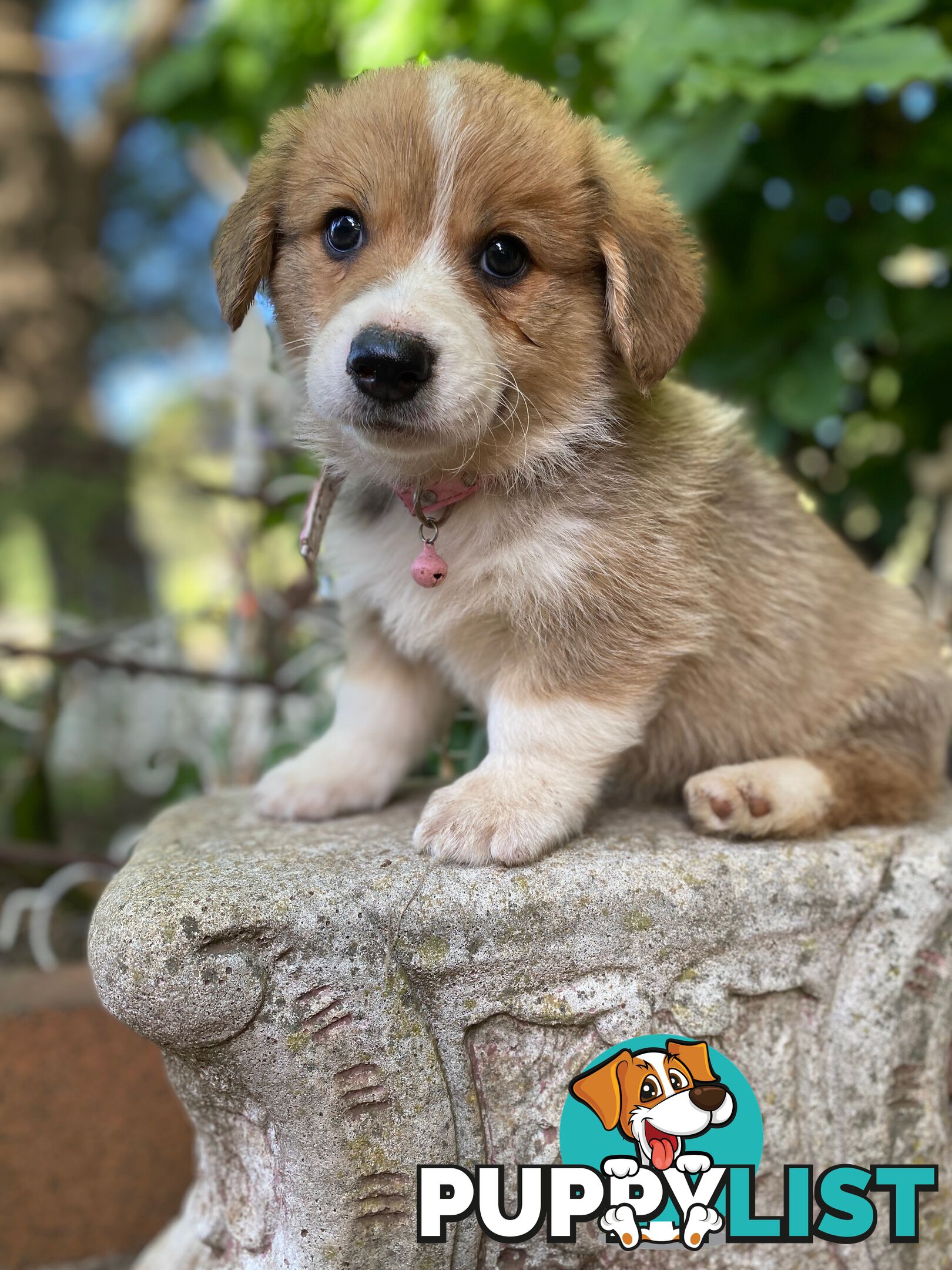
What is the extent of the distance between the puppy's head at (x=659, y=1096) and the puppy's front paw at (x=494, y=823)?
458 mm

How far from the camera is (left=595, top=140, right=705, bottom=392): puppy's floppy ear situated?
2096 millimetres

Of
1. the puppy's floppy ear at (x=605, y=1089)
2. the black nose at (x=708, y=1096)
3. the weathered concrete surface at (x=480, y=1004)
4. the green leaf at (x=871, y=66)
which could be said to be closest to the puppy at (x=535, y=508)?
the weathered concrete surface at (x=480, y=1004)

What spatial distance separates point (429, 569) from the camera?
2209 mm

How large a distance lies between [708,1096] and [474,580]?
3.90 ft

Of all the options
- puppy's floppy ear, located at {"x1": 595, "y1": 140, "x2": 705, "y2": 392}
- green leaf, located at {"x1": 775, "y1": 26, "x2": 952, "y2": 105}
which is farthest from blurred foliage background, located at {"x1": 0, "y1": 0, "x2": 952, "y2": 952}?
puppy's floppy ear, located at {"x1": 595, "y1": 140, "x2": 705, "y2": 392}

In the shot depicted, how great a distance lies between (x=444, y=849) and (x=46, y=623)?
3.77 meters

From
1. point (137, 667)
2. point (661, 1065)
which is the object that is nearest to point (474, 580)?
point (661, 1065)

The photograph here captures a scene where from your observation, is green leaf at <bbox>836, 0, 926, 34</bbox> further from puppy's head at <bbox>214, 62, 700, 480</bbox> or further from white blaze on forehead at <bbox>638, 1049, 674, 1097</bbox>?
white blaze on forehead at <bbox>638, 1049, 674, 1097</bbox>

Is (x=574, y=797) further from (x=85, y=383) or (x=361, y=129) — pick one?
(x=85, y=383)

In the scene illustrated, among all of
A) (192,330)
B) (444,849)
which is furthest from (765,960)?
(192,330)

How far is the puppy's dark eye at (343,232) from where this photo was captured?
6.84 ft

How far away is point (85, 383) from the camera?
9492 mm

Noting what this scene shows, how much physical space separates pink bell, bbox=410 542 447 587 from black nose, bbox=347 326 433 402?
424 millimetres

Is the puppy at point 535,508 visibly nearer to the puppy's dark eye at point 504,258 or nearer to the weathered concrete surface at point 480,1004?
the puppy's dark eye at point 504,258
